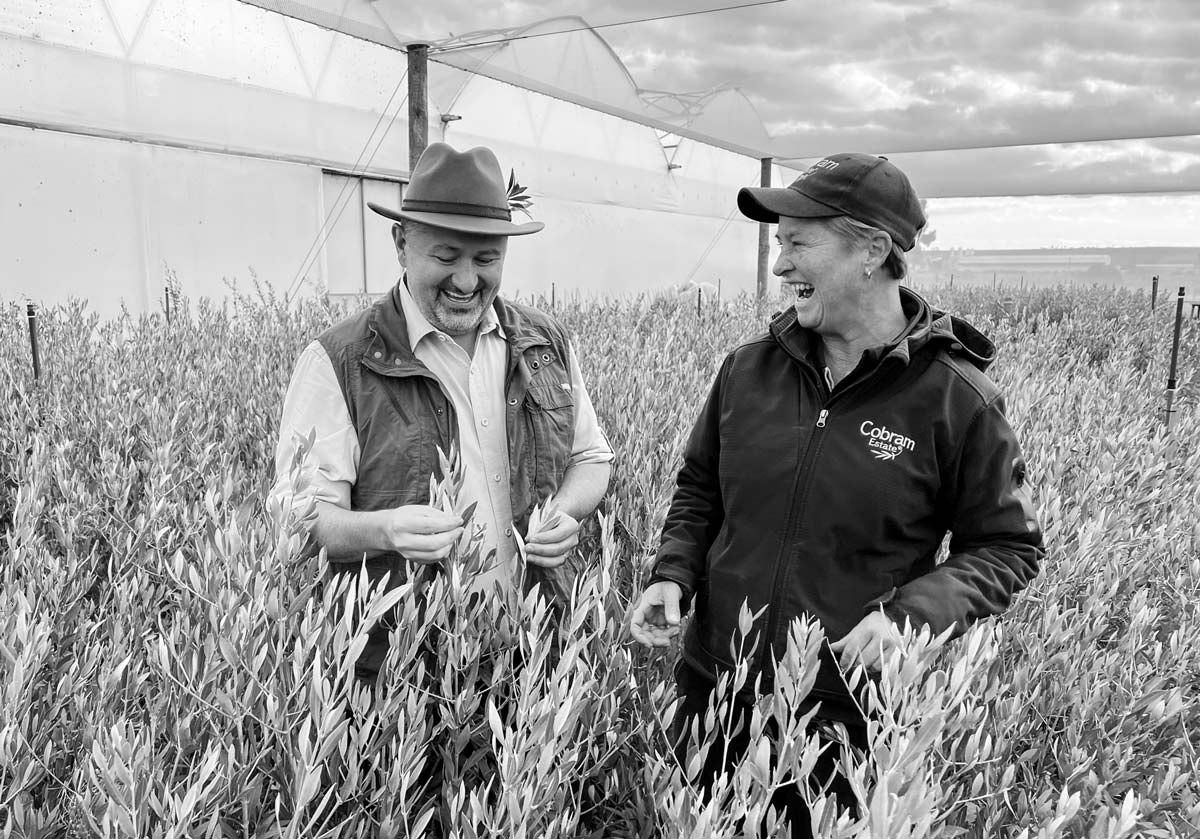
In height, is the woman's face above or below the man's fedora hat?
below

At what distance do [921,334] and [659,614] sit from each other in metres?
0.72

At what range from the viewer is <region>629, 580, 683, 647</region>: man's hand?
1543mm

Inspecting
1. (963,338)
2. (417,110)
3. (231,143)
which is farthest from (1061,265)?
(963,338)

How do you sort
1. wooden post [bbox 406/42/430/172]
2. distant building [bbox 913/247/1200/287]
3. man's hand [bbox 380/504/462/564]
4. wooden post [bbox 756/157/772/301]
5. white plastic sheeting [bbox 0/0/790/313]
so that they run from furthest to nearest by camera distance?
distant building [bbox 913/247/1200/287]
wooden post [bbox 756/157/772/301]
wooden post [bbox 406/42/430/172]
white plastic sheeting [bbox 0/0/790/313]
man's hand [bbox 380/504/462/564]

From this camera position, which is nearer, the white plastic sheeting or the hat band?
the hat band

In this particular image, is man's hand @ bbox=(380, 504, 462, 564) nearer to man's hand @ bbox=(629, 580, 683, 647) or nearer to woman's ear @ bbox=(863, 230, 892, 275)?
man's hand @ bbox=(629, 580, 683, 647)

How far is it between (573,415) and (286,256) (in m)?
9.62

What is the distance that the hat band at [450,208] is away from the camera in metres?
1.90

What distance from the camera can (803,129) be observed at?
15.2 meters

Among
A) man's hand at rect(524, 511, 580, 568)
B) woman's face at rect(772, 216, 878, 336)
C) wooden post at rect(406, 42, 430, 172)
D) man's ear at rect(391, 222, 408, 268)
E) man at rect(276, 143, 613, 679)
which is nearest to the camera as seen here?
man's hand at rect(524, 511, 580, 568)

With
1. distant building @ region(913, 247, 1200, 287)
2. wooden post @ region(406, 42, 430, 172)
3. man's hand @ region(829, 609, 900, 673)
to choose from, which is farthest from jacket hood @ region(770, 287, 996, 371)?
distant building @ region(913, 247, 1200, 287)

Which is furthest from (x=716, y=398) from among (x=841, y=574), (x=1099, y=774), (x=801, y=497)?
(x=1099, y=774)

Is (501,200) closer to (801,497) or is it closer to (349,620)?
(801,497)

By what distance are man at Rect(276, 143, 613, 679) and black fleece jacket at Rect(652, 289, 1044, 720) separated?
377 mm
